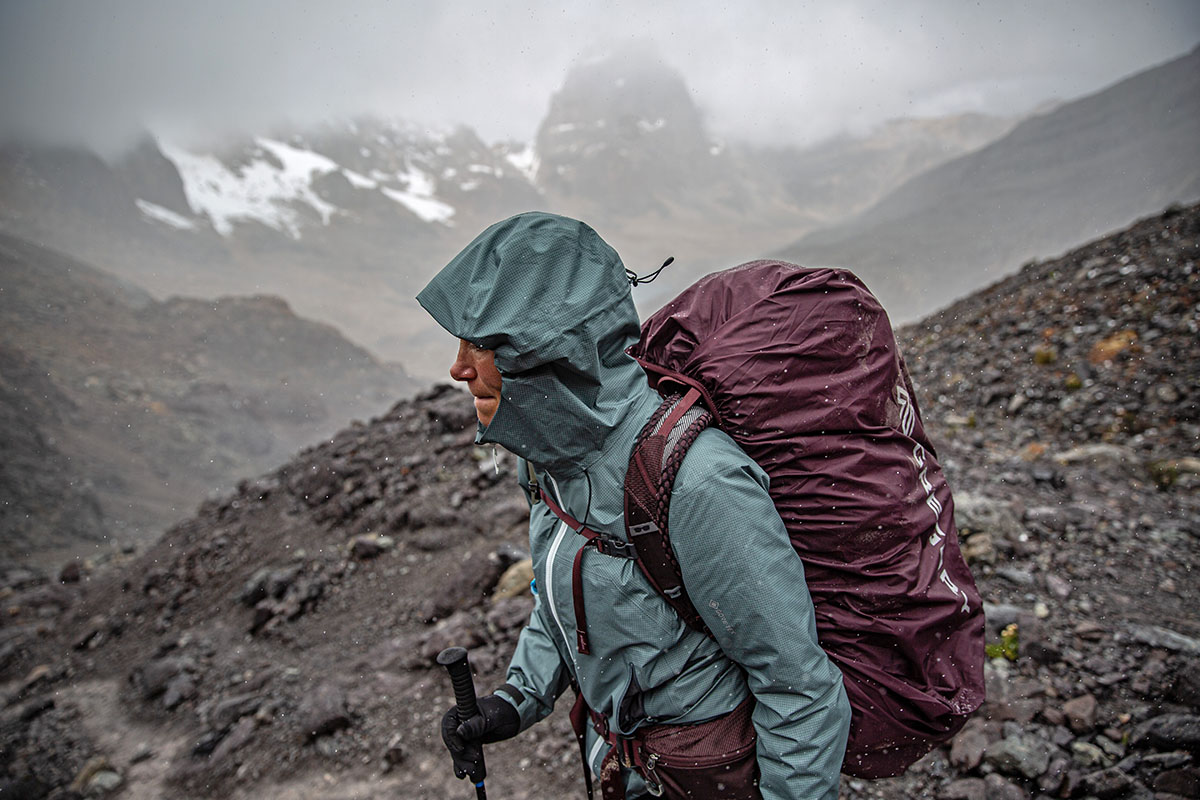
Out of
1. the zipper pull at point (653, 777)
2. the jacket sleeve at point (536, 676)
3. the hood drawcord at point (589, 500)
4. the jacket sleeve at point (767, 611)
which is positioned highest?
the hood drawcord at point (589, 500)

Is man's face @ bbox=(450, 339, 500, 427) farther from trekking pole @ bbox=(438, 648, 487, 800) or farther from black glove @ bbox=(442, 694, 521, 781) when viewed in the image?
black glove @ bbox=(442, 694, 521, 781)

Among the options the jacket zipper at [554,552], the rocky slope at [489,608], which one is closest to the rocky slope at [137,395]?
the rocky slope at [489,608]

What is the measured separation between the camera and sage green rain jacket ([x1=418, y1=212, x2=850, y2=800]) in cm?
138

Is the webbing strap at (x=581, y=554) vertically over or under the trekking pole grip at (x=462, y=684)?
over

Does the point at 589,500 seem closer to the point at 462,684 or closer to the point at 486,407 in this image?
the point at 486,407

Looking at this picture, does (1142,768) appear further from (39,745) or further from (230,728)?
(39,745)

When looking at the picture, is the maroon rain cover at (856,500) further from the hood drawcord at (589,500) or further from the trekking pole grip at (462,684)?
the trekking pole grip at (462,684)

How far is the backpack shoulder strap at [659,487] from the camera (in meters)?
1.44

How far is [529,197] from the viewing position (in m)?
152

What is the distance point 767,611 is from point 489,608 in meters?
4.19

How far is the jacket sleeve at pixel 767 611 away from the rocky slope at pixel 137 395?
21.6m

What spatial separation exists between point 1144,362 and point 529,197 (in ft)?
511

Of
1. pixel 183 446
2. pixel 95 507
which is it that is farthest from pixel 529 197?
pixel 95 507

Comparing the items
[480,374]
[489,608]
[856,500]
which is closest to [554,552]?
[480,374]
